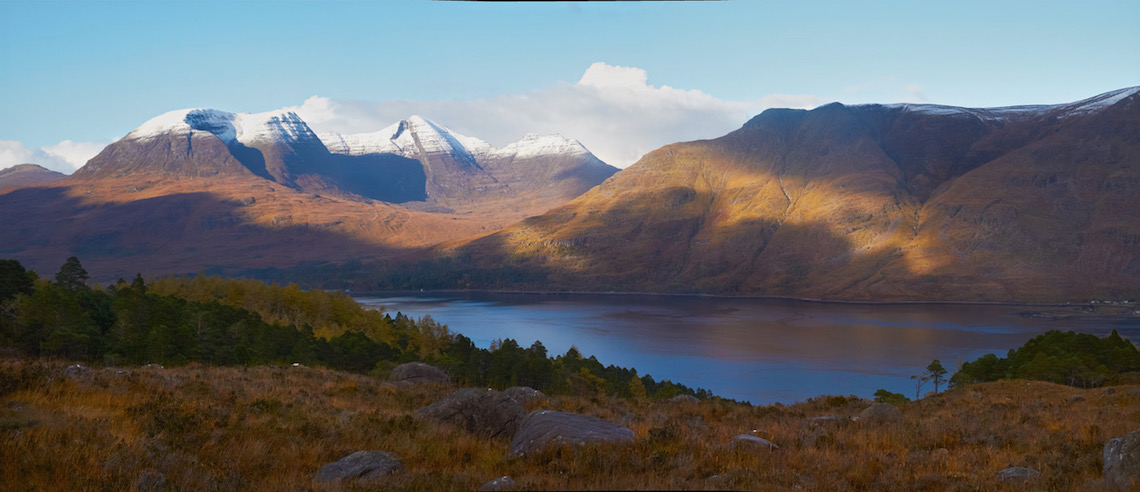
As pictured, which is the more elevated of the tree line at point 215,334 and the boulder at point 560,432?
the boulder at point 560,432

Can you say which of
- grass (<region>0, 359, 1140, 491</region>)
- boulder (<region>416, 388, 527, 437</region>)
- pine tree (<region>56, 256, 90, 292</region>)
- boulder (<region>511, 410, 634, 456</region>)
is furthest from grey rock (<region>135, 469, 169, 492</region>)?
pine tree (<region>56, 256, 90, 292</region>)

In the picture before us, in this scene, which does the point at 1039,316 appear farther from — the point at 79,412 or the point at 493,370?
the point at 79,412

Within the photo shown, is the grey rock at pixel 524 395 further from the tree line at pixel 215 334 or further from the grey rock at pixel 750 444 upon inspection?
the tree line at pixel 215 334

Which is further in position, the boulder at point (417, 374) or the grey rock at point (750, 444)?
the boulder at point (417, 374)

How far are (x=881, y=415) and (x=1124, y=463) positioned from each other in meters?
9.94

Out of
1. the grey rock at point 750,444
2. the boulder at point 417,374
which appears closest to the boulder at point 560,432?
the grey rock at point 750,444

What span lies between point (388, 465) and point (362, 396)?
10175 millimetres

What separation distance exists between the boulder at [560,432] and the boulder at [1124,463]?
6310mm

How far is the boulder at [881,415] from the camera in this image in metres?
16.7

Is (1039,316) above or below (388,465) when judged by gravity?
below

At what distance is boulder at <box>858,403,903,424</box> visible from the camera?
16.7m

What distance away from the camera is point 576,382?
5922 cm

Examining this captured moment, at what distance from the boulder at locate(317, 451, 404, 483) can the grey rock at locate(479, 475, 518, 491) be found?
5.47 feet

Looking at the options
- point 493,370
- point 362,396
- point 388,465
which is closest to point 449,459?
point 388,465
